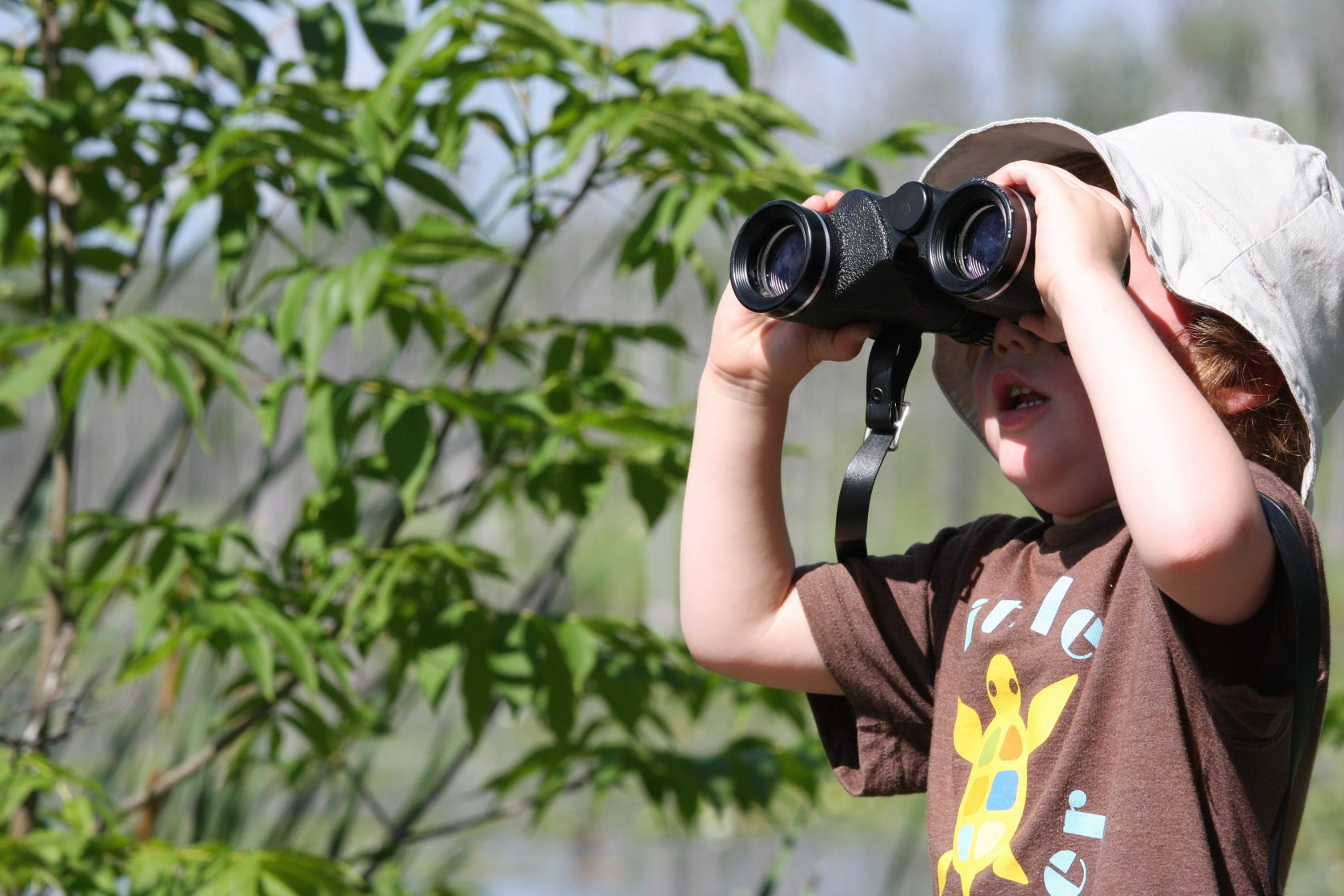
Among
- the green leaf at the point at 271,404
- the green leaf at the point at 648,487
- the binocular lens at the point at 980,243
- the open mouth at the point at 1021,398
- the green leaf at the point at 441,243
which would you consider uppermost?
the binocular lens at the point at 980,243

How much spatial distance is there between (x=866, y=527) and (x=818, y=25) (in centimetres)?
64

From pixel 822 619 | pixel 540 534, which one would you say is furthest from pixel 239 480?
pixel 822 619

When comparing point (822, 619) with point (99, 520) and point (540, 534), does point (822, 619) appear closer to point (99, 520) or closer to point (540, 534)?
point (99, 520)

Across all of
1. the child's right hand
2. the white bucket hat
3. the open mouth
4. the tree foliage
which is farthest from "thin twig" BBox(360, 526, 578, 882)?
the white bucket hat

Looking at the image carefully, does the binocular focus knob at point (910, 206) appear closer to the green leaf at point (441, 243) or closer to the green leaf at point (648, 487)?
the green leaf at point (441, 243)

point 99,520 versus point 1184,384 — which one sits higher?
point 1184,384

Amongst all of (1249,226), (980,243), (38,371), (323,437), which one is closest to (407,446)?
(323,437)

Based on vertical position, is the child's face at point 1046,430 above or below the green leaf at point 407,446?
above

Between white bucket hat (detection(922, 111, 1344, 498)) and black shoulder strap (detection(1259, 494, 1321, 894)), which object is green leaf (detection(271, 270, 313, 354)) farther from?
black shoulder strap (detection(1259, 494, 1321, 894))

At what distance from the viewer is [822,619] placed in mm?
858

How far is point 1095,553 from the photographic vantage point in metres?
0.76

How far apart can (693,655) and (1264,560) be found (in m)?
0.39

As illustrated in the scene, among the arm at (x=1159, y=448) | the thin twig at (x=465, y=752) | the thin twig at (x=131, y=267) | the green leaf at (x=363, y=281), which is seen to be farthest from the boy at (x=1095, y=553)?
the thin twig at (x=131, y=267)

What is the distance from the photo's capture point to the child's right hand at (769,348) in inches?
33.3
